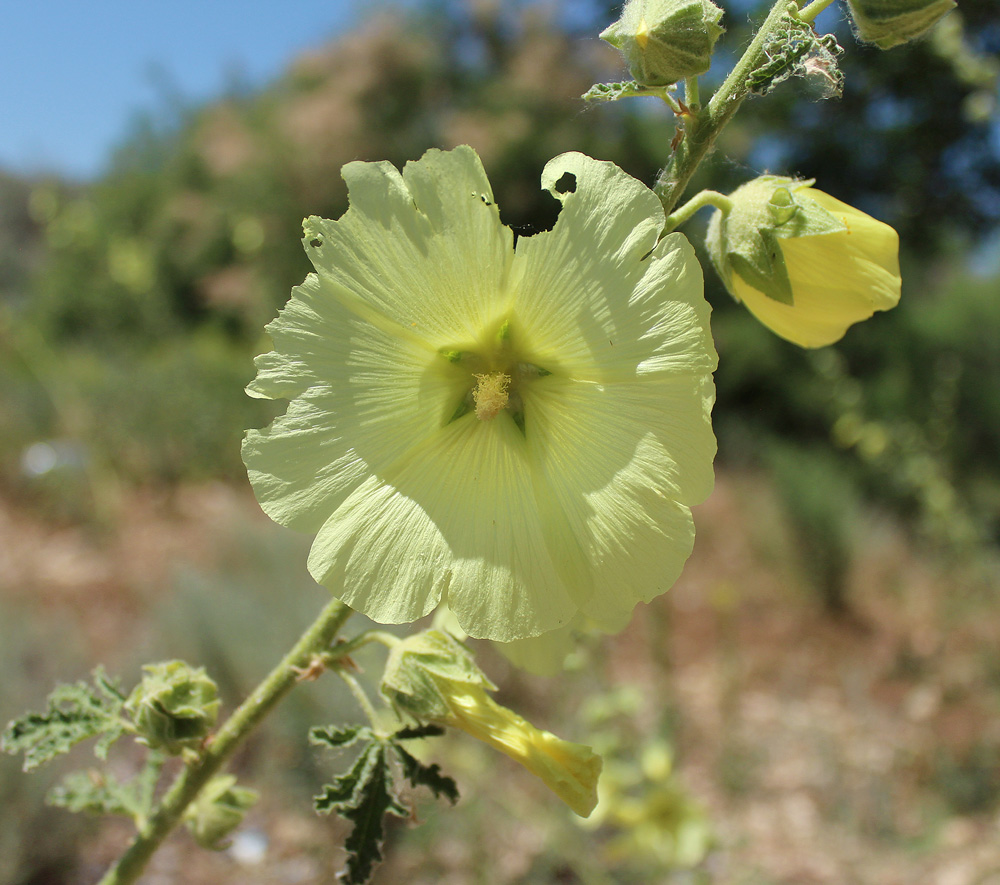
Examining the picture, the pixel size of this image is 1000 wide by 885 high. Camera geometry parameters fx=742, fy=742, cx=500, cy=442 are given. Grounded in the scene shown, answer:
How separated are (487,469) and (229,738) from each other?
1.58 ft

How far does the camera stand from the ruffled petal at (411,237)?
81 centimetres

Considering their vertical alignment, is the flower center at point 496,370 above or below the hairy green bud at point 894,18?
below

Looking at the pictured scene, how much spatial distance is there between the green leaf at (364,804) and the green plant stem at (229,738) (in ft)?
0.43

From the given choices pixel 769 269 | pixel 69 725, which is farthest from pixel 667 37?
pixel 69 725

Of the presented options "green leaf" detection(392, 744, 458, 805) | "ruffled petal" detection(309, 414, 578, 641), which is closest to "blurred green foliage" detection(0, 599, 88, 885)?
"green leaf" detection(392, 744, 458, 805)

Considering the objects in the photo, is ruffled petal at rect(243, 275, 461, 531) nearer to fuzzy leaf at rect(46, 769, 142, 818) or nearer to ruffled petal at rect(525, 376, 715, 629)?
ruffled petal at rect(525, 376, 715, 629)

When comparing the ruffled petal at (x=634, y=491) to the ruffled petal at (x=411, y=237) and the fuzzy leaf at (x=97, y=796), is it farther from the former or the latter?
the fuzzy leaf at (x=97, y=796)

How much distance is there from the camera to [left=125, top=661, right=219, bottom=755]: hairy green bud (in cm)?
93

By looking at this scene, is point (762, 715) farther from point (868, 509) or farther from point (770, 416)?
point (770, 416)

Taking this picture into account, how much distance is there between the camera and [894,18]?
3.00 ft

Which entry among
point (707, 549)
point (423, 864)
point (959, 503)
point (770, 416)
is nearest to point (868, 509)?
point (959, 503)

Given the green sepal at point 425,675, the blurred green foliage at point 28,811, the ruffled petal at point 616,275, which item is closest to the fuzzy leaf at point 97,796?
the green sepal at point 425,675

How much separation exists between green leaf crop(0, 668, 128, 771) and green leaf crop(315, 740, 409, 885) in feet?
1.02

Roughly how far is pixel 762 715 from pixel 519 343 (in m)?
4.10
